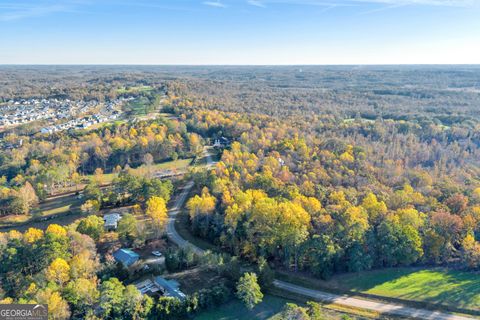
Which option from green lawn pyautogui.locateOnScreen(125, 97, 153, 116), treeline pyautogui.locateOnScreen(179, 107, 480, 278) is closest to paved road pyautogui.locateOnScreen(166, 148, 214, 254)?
treeline pyautogui.locateOnScreen(179, 107, 480, 278)

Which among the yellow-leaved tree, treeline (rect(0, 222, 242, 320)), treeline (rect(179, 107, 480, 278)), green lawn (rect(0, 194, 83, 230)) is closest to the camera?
treeline (rect(0, 222, 242, 320))

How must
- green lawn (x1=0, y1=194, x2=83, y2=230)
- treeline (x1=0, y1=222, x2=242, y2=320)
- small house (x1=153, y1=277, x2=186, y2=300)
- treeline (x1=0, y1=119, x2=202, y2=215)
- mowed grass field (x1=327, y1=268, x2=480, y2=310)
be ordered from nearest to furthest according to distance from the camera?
treeline (x1=0, y1=222, x2=242, y2=320)
mowed grass field (x1=327, y1=268, x2=480, y2=310)
small house (x1=153, y1=277, x2=186, y2=300)
green lawn (x1=0, y1=194, x2=83, y2=230)
treeline (x1=0, y1=119, x2=202, y2=215)

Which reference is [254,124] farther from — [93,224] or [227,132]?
[93,224]

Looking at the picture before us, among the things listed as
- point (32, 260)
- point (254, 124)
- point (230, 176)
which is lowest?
point (32, 260)

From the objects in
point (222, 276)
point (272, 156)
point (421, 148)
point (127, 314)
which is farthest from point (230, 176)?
point (421, 148)

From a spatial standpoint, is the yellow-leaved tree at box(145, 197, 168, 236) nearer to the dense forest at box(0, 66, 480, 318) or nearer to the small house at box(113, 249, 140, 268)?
the dense forest at box(0, 66, 480, 318)

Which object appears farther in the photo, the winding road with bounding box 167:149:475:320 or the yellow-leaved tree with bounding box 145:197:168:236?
the yellow-leaved tree with bounding box 145:197:168:236

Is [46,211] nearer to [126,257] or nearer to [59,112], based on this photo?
[126,257]
